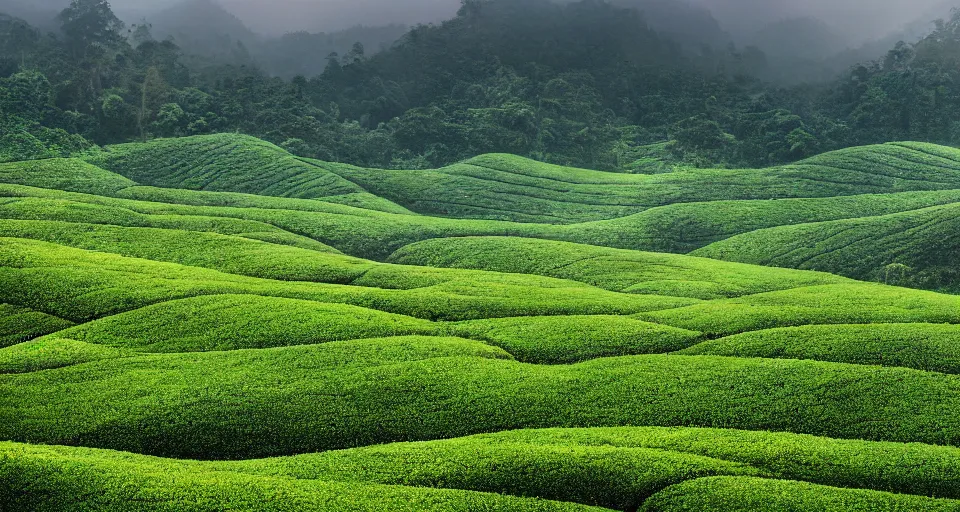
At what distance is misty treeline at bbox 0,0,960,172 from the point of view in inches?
3585

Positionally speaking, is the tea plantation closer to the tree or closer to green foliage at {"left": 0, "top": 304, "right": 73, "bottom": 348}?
green foliage at {"left": 0, "top": 304, "right": 73, "bottom": 348}

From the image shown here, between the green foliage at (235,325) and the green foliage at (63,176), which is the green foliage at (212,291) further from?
the green foliage at (63,176)

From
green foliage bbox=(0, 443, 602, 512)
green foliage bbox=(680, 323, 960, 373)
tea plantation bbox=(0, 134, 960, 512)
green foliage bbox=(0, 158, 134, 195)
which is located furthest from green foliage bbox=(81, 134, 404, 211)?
green foliage bbox=(0, 443, 602, 512)

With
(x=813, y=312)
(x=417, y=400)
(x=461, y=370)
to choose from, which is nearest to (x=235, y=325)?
(x=417, y=400)

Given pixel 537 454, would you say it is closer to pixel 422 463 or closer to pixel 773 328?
pixel 422 463

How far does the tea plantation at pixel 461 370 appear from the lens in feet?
60.4

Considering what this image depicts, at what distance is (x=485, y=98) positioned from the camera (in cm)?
10969

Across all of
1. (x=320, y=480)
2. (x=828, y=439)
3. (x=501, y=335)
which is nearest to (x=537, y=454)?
(x=320, y=480)

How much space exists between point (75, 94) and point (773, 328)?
90236 millimetres

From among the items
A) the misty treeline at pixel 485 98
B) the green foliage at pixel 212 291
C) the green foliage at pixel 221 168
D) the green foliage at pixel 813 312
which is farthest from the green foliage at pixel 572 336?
the misty treeline at pixel 485 98

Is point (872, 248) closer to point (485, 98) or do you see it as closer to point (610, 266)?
point (610, 266)

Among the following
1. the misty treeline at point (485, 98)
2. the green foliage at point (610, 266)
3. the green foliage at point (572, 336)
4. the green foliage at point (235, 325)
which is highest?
the misty treeline at point (485, 98)

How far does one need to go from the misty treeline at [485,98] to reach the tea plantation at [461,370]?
125ft

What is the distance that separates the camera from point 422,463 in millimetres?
19516
